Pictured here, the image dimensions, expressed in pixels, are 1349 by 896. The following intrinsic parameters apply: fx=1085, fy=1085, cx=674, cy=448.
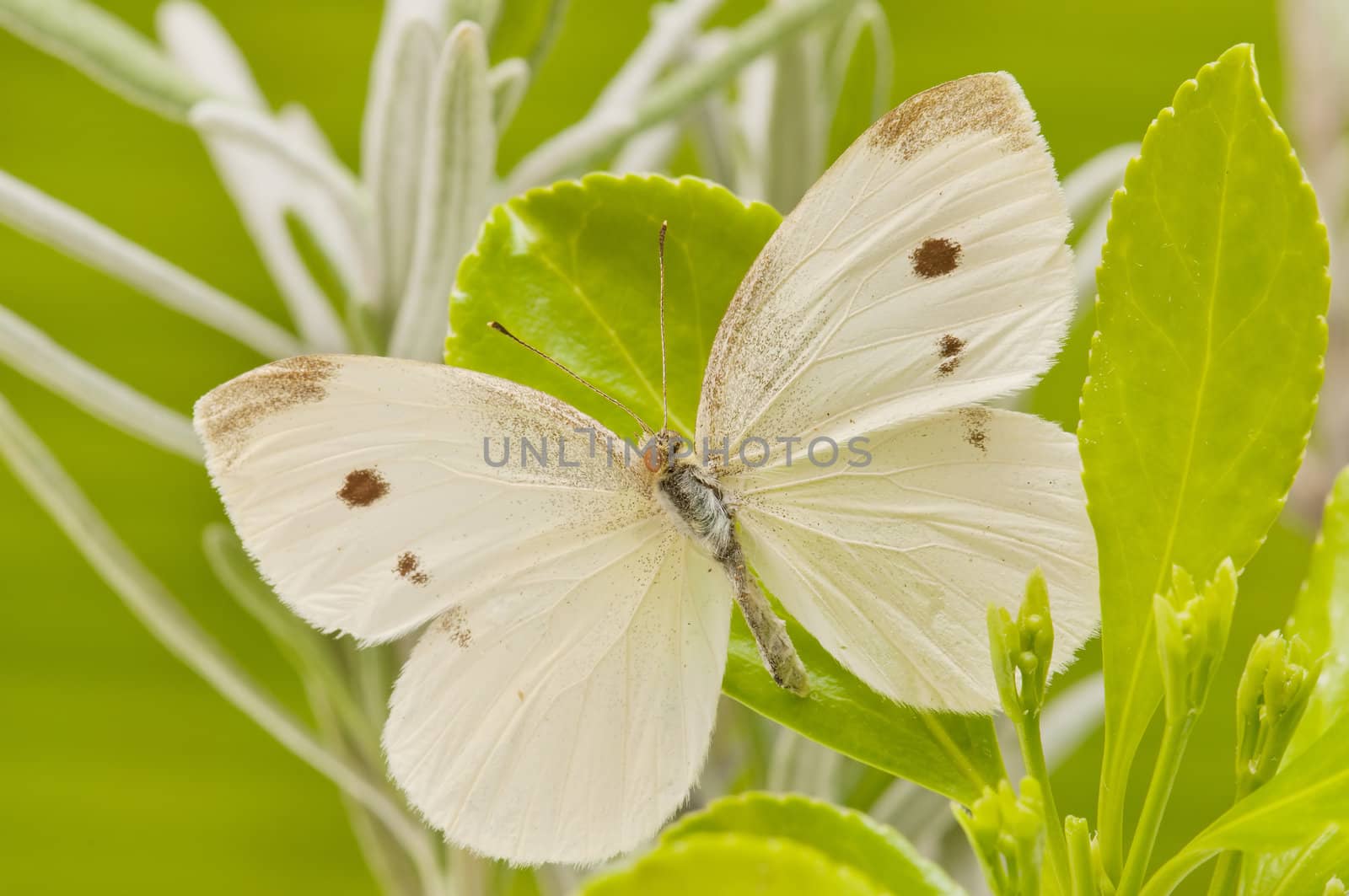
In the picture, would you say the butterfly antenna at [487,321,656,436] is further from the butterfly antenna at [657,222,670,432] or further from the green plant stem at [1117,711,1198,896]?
the green plant stem at [1117,711,1198,896]

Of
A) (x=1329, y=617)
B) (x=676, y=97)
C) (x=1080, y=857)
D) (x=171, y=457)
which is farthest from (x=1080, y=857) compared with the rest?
(x=171, y=457)

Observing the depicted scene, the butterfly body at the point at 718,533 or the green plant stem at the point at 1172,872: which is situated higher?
the butterfly body at the point at 718,533

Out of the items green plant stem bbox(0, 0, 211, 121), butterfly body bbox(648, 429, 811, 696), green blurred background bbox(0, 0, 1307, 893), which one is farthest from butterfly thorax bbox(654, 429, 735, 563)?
green blurred background bbox(0, 0, 1307, 893)

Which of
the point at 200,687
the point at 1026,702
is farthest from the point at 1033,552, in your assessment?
the point at 200,687

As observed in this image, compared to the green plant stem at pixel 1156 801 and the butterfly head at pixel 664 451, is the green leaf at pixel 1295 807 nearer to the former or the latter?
the green plant stem at pixel 1156 801

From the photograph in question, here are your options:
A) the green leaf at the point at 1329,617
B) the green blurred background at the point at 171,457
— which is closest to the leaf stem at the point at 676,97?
the green leaf at the point at 1329,617

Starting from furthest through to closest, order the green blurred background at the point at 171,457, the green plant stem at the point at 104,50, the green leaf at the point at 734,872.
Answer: the green blurred background at the point at 171,457, the green plant stem at the point at 104,50, the green leaf at the point at 734,872

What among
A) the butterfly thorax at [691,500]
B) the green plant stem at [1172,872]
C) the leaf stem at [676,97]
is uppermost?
the leaf stem at [676,97]
